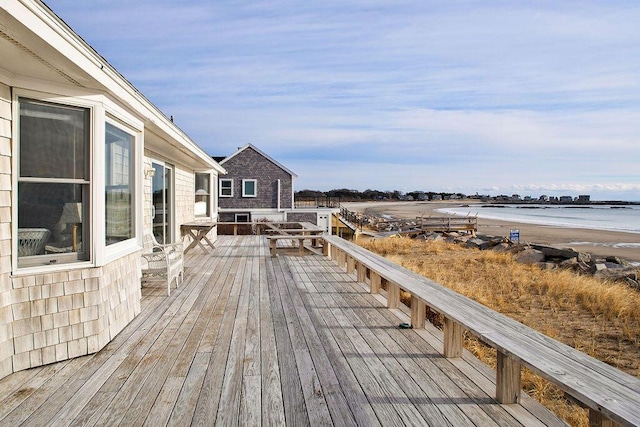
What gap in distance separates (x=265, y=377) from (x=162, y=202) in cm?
615

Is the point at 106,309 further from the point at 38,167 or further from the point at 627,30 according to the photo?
the point at 627,30

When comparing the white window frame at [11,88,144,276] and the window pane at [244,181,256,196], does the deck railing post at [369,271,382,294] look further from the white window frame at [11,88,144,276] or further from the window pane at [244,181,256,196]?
the window pane at [244,181,256,196]

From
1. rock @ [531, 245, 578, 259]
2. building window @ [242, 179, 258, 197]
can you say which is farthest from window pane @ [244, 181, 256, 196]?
rock @ [531, 245, 578, 259]

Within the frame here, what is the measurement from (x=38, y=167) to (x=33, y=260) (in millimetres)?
706

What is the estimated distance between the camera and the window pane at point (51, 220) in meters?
3.29

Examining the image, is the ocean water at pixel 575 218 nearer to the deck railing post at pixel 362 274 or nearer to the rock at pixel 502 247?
the rock at pixel 502 247

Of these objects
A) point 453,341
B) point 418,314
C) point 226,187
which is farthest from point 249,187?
point 453,341

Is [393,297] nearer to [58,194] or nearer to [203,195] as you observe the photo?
[58,194]

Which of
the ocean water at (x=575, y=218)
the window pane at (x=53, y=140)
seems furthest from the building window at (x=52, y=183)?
the ocean water at (x=575, y=218)

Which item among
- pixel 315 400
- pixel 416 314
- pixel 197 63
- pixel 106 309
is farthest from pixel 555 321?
pixel 197 63

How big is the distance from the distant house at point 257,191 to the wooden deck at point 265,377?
18.1 m

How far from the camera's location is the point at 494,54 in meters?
12.2

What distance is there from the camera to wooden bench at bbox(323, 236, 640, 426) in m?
1.94

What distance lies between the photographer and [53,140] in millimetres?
3459
